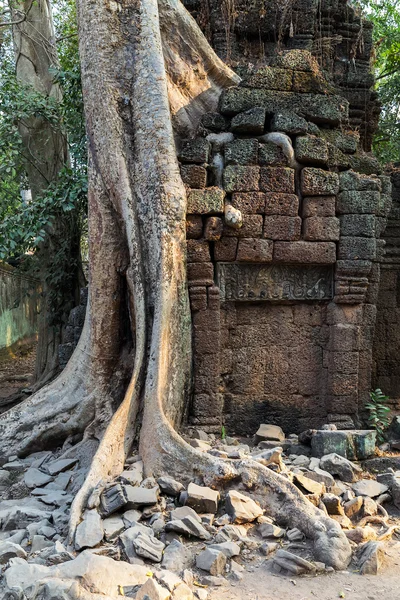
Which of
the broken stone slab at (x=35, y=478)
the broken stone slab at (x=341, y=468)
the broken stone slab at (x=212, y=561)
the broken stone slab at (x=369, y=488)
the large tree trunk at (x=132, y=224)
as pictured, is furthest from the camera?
the large tree trunk at (x=132, y=224)

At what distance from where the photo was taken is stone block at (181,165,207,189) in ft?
14.5

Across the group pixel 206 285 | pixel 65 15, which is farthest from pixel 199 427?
pixel 65 15

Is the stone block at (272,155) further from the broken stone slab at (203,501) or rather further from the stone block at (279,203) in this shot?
the broken stone slab at (203,501)

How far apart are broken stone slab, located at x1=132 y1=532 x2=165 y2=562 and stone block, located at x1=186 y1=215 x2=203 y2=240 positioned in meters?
2.28

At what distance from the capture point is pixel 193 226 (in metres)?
4.39

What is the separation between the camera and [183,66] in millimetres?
4973

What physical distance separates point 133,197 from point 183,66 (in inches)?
57.1

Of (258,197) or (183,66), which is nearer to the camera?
(258,197)

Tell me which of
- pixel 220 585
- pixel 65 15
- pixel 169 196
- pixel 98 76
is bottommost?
pixel 220 585

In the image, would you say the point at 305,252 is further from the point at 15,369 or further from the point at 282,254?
the point at 15,369

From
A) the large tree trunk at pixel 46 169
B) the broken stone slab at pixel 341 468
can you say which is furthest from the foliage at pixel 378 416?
the large tree trunk at pixel 46 169

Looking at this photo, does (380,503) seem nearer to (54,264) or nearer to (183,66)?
(183,66)

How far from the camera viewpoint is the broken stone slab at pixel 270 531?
2943 mm

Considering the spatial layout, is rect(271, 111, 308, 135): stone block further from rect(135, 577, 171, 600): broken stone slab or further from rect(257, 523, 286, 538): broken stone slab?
rect(135, 577, 171, 600): broken stone slab
